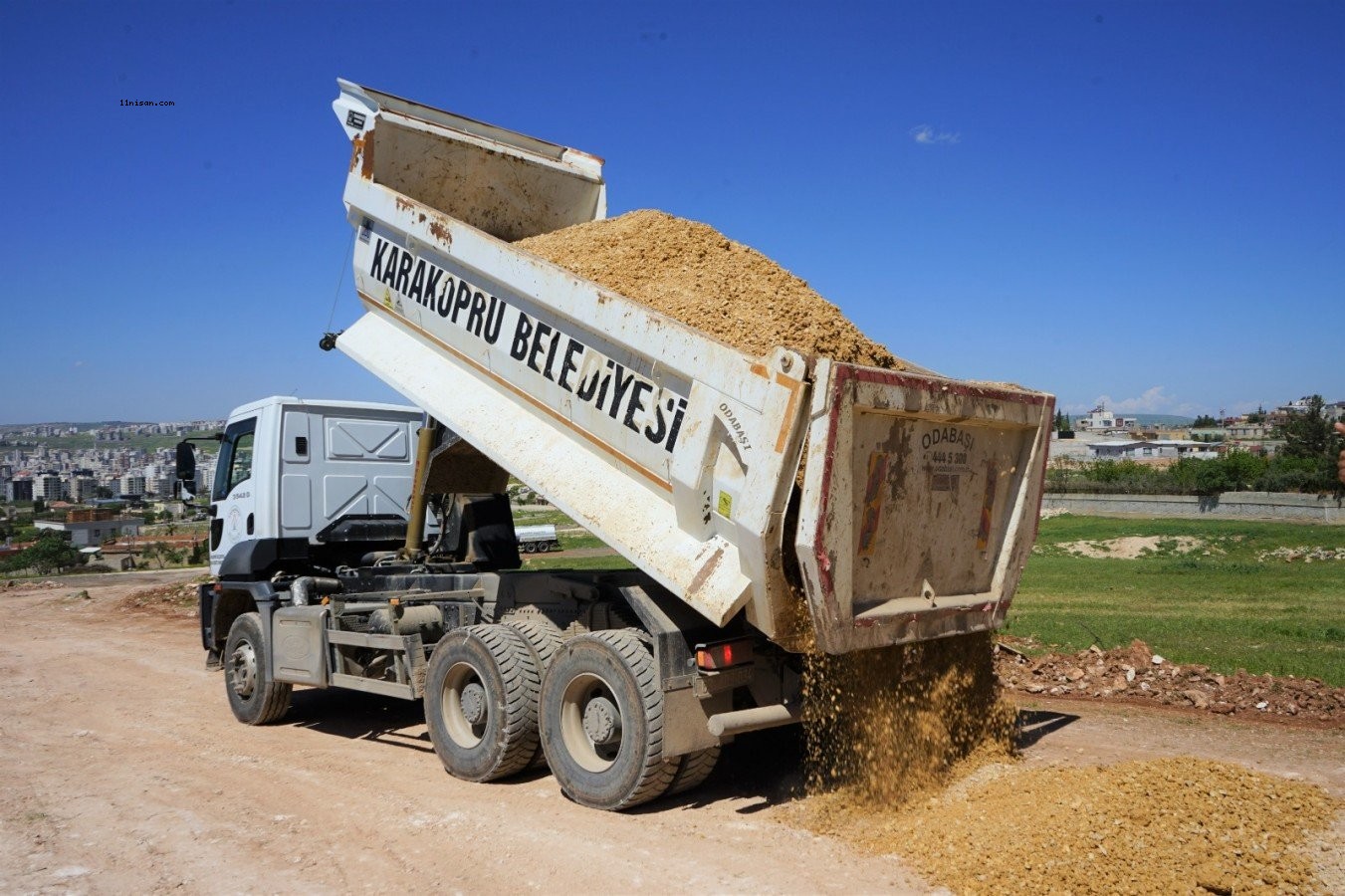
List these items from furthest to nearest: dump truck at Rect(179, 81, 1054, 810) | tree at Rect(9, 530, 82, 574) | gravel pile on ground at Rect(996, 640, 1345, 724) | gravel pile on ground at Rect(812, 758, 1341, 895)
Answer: tree at Rect(9, 530, 82, 574), gravel pile on ground at Rect(996, 640, 1345, 724), dump truck at Rect(179, 81, 1054, 810), gravel pile on ground at Rect(812, 758, 1341, 895)

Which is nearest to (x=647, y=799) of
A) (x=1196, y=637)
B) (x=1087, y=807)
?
(x=1087, y=807)

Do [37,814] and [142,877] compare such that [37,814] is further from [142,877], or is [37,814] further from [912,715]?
[912,715]

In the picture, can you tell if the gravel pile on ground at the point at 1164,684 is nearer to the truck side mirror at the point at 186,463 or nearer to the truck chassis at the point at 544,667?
the truck chassis at the point at 544,667

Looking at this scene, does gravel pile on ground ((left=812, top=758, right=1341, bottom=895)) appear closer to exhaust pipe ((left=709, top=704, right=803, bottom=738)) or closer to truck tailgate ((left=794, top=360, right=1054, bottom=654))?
exhaust pipe ((left=709, top=704, right=803, bottom=738))

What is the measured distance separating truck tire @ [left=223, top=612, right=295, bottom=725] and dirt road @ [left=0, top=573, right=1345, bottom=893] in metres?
0.22

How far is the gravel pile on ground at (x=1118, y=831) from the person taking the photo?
4.40m

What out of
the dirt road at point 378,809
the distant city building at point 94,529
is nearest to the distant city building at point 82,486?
the distant city building at point 94,529

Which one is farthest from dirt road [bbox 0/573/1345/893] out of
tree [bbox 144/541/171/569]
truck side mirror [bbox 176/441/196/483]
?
tree [bbox 144/541/171/569]

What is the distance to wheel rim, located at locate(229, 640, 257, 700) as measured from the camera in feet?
29.6

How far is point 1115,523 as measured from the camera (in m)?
37.7

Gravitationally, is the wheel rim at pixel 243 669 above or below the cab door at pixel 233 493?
below

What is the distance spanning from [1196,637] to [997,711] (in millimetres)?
7063

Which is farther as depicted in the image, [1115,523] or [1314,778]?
[1115,523]

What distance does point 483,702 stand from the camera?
21.9 feet
